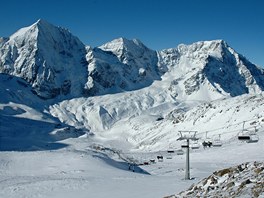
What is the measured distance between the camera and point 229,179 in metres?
19.2

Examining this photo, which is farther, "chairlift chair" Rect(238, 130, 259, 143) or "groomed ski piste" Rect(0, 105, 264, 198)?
"chairlift chair" Rect(238, 130, 259, 143)

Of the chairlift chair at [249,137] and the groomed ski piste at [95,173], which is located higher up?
the chairlift chair at [249,137]

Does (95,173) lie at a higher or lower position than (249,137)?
lower

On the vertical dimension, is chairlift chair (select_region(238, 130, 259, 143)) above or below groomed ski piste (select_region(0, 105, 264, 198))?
above

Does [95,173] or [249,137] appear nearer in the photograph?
[95,173]

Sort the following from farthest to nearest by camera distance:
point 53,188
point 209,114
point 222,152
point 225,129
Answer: point 209,114
point 225,129
point 222,152
point 53,188

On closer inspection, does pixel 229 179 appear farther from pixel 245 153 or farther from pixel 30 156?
pixel 245 153

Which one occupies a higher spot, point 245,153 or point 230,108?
point 230,108

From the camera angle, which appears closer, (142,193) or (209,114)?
(142,193)

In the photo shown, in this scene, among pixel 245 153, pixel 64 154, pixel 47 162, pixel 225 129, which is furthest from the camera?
pixel 225 129

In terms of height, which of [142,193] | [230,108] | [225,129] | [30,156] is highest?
[230,108]

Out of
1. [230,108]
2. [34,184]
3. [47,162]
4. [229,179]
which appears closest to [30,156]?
[47,162]

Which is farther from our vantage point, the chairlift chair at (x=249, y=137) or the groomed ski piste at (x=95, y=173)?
the chairlift chair at (x=249, y=137)

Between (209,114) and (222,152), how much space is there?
369 feet
